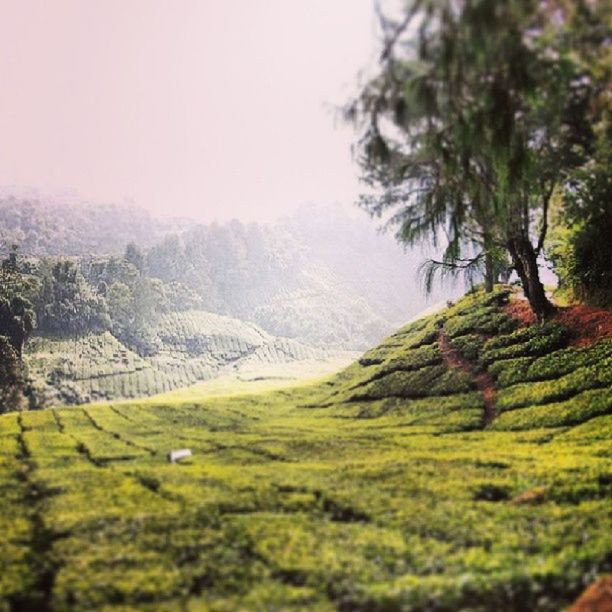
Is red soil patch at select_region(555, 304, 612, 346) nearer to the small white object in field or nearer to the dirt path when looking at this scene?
the dirt path

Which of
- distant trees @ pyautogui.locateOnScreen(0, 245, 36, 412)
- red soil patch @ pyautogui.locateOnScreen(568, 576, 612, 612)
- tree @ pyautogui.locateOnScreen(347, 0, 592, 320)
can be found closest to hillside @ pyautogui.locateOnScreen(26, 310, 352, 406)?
distant trees @ pyautogui.locateOnScreen(0, 245, 36, 412)

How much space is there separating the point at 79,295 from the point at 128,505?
12776 centimetres

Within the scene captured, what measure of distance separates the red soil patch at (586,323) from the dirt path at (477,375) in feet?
15.6

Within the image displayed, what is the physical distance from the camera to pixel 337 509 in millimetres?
12891

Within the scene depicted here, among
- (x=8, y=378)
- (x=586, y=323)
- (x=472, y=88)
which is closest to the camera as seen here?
(x=472, y=88)

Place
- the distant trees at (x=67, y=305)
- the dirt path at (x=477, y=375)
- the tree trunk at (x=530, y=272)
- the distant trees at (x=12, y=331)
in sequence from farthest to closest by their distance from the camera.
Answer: the distant trees at (x=67, y=305) < the distant trees at (x=12, y=331) < the tree trunk at (x=530, y=272) < the dirt path at (x=477, y=375)

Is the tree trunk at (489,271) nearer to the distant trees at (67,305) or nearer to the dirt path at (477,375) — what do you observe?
the dirt path at (477,375)

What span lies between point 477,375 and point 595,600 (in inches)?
935

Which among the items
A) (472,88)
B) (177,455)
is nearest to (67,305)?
(177,455)

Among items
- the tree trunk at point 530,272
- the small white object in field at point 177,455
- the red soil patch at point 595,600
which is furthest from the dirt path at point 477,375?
the red soil patch at point 595,600

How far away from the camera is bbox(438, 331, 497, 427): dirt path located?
26219 mm

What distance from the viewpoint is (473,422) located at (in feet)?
81.5

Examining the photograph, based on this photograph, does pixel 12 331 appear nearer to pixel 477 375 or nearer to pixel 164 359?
pixel 164 359

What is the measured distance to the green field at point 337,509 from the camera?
8820 mm
